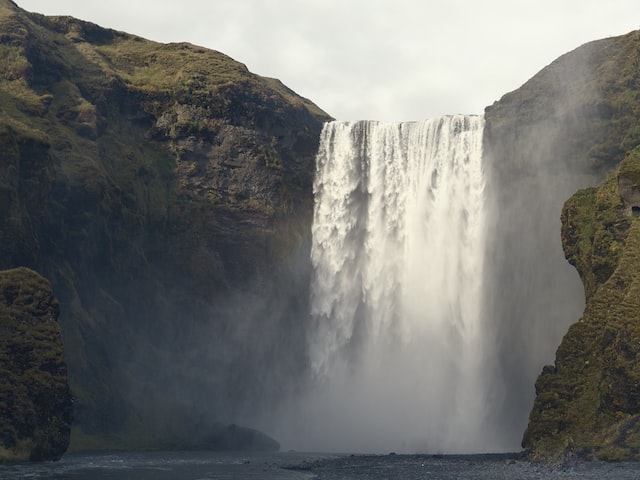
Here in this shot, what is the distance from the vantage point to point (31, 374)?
60250mm

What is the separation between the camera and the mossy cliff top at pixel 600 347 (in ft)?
178

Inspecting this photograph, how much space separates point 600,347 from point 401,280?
34222 millimetres

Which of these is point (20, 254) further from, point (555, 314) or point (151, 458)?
point (555, 314)

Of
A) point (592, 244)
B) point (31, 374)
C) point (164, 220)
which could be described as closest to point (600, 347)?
point (592, 244)

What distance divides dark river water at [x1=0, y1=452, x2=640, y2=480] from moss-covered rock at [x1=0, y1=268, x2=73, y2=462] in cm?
206

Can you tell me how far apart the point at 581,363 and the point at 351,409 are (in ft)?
103

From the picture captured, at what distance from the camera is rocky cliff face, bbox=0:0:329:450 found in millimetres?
80500

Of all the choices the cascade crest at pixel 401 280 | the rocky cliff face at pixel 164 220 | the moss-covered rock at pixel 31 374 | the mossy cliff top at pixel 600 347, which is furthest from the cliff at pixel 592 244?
the moss-covered rock at pixel 31 374

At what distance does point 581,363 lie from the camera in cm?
6159

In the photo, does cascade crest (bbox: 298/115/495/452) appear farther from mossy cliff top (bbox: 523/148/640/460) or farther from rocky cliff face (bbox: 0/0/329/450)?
mossy cliff top (bbox: 523/148/640/460)

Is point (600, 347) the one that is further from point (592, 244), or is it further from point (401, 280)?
point (401, 280)

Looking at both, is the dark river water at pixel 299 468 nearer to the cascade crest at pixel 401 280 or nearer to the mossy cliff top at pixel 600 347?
the mossy cliff top at pixel 600 347

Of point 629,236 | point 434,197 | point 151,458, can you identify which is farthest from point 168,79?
point 629,236

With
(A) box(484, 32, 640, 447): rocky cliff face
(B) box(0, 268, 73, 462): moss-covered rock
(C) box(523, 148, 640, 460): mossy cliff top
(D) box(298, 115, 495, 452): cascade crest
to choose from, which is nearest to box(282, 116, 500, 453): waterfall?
(D) box(298, 115, 495, 452): cascade crest
